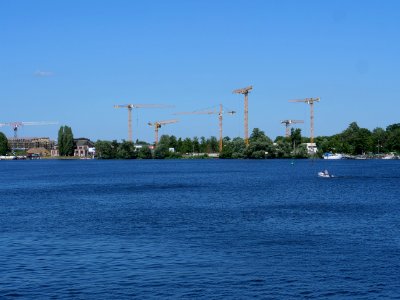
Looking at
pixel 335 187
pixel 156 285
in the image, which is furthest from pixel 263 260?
pixel 335 187

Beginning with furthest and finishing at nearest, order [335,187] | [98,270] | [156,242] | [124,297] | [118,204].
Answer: [335,187] → [118,204] → [156,242] → [98,270] → [124,297]

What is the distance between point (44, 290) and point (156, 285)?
15.6 feet

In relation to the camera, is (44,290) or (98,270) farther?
(98,270)

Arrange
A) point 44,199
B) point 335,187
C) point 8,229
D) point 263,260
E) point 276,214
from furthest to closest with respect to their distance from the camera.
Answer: point 335,187 < point 44,199 < point 276,214 < point 8,229 < point 263,260

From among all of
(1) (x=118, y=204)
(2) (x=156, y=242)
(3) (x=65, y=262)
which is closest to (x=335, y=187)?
(1) (x=118, y=204)

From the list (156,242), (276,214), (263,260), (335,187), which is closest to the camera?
(263,260)

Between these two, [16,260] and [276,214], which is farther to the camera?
[276,214]

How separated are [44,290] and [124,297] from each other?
365 cm

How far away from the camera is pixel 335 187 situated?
3307 inches

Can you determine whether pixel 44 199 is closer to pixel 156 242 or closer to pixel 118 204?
pixel 118 204

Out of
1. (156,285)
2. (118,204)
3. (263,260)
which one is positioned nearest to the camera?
(156,285)

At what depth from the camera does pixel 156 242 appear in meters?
37.5

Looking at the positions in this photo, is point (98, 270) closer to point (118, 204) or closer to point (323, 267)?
point (323, 267)

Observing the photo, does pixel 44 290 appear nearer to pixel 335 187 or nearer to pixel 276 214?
pixel 276 214
